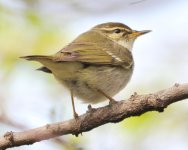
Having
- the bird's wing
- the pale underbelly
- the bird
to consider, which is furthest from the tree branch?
the bird's wing

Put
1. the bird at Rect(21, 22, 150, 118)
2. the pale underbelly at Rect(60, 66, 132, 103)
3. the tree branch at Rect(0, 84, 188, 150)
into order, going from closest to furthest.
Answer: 1. the tree branch at Rect(0, 84, 188, 150)
2. the bird at Rect(21, 22, 150, 118)
3. the pale underbelly at Rect(60, 66, 132, 103)

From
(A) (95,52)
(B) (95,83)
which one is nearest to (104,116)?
(B) (95,83)

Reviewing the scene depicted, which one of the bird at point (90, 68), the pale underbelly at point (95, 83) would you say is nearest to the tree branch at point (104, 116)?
the bird at point (90, 68)

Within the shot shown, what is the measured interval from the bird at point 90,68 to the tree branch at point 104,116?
234 millimetres

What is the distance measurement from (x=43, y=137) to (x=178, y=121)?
2511mm

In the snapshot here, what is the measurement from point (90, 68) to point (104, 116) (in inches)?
45.8

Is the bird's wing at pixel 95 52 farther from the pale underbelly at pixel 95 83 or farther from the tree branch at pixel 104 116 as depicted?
the tree branch at pixel 104 116

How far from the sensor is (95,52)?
519 centimetres

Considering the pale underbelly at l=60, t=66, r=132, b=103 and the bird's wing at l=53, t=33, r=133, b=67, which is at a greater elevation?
the bird's wing at l=53, t=33, r=133, b=67

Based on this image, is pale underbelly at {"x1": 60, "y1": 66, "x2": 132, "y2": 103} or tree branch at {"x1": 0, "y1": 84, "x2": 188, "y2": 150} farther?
pale underbelly at {"x1": 60, "y1": 66, "x2": 132, "y2": 103}

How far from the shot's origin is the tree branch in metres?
3.20

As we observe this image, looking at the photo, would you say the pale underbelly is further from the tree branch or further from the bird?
the tree branch

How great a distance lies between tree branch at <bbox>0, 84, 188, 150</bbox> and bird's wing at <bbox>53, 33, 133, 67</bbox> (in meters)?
0.87

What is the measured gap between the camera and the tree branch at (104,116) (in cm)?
320
